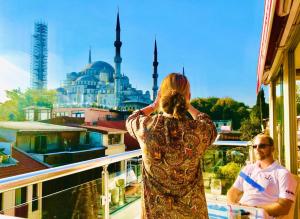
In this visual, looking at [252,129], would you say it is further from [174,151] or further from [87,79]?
[87,79]

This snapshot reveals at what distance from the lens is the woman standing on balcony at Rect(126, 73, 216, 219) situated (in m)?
1.22

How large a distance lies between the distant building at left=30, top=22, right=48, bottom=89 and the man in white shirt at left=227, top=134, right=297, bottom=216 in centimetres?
6205

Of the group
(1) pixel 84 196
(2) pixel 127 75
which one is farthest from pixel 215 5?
(1) pixel 84 196

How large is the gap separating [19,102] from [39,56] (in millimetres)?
17973

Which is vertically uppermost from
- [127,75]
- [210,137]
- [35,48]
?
[35,48]

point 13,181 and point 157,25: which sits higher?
point 157,25

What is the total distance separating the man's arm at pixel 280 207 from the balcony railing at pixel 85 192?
1.21 m

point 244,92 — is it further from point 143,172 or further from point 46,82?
point 143,172

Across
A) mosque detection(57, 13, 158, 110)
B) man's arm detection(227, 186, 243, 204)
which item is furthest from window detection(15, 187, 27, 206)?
mosque detection(57, 13, 158, 110)

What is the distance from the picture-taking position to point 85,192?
245cm

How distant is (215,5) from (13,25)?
123ft

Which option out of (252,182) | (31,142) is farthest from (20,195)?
(252,182)

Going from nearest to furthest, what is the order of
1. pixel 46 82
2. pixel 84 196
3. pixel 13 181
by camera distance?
1. pixel 13 181
2. pixel 84 196
3. pixel 46 82

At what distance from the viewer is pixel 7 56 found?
173 feet
